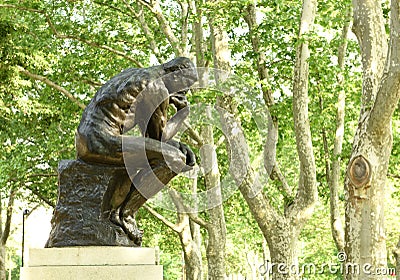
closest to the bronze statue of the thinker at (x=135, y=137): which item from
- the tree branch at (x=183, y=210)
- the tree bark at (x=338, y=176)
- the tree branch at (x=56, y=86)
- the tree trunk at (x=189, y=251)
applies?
the tree bark at (x=338, y=176)

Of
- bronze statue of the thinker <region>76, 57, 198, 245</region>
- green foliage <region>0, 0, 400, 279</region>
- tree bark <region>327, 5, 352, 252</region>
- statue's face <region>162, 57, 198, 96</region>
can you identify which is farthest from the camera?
tree bark <region>327, 5, 352, 252</region>

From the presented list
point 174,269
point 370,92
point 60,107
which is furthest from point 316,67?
point 174,269

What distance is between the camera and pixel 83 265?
7414 mm

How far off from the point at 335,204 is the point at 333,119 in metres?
3.56

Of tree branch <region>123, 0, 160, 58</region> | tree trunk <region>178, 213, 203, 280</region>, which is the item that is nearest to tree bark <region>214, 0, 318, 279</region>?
tree branch <region>123, 0, 160, 58</region>

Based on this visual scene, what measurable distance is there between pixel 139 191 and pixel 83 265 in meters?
1.06

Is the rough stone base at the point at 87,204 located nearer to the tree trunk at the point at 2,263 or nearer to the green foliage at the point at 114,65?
the green foliage at the point at 114,65

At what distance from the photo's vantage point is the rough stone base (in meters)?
7.64

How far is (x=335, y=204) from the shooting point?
18.0 metres

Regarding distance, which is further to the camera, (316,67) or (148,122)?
(316,67)

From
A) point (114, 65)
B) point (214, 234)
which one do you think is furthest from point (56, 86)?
point (214, 234)

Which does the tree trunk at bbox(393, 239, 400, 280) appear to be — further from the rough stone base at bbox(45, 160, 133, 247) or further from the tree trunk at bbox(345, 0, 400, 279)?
the rough stone base at bbox(45, 160, 133, 247)

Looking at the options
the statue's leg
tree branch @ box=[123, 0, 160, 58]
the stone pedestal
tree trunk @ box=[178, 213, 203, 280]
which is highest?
tree branch @ box=[123, 0, 160, 58]

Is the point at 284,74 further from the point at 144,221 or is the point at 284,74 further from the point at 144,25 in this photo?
the point at 144,221
